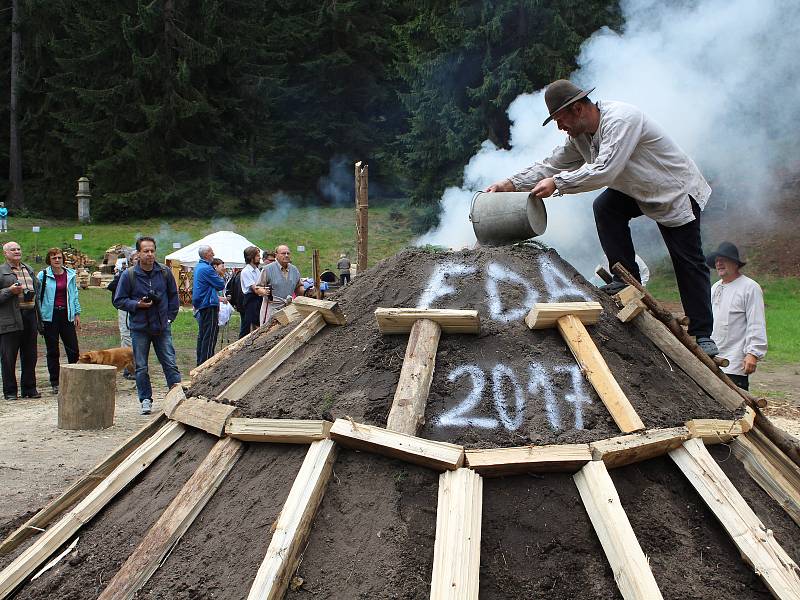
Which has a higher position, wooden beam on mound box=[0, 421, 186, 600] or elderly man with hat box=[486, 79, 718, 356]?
elderly man with hat box=[486, 79, 718, 356]

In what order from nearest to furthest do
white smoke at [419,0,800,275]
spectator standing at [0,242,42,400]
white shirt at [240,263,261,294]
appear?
spectator standing at [0,242,42,400]
white shirt at [240,263,261,294]
white smoke at [419,0,800,275]

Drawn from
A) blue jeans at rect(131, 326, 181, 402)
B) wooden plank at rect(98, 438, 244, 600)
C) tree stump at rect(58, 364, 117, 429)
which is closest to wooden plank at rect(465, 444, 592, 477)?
wooden plank at rect(98, 438, 244, 600)

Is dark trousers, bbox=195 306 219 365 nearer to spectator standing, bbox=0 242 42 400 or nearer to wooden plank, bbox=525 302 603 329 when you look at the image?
spectator standing, bbox=0 242 42 400

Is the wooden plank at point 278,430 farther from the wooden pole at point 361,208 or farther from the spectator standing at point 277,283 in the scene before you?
the spectator standing at point 277,283

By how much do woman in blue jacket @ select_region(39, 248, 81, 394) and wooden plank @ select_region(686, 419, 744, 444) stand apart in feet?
27.0

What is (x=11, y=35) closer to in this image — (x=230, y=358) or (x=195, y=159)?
(x=195, y=159)

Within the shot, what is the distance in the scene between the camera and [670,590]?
294 centimetres

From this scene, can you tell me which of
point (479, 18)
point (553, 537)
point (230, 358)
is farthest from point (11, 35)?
point (553, 537)

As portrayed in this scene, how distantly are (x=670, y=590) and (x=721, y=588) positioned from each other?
0.24 meters

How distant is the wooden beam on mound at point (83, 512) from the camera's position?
365 centimetres

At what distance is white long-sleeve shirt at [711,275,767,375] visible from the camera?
235 inches

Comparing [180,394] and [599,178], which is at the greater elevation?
[599,178]

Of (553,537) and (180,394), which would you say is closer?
(553,537)

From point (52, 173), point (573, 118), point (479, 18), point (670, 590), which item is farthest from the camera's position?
point (52, 173)
